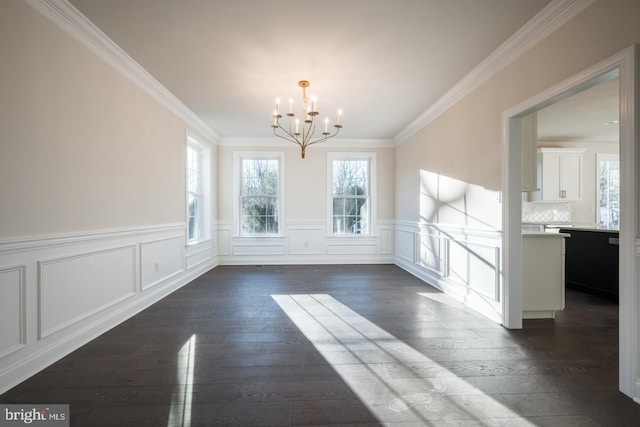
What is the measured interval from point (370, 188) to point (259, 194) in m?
2.37

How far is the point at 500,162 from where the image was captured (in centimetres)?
290

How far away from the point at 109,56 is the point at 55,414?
2.86 metres

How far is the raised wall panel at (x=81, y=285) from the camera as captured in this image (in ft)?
6.95

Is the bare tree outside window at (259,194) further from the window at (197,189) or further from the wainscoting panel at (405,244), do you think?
the wainscoting panel at (405,244)

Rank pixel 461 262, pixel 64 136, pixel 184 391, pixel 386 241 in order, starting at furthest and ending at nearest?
pixel 386 241, pixel 461 262, pixel 64 136, pixel 184 391

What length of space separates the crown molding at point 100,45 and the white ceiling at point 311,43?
70 millimetres

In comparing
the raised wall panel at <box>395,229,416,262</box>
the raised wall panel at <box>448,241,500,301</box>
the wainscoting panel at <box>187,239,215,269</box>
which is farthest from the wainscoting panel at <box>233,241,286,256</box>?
the raised wall panel at <box>448,241,500,301</box>

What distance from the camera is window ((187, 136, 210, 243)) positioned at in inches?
195

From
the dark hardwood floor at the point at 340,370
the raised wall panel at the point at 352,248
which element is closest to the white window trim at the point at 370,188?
the raised wall panel at the point at 352,248

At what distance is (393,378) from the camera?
1956 mm

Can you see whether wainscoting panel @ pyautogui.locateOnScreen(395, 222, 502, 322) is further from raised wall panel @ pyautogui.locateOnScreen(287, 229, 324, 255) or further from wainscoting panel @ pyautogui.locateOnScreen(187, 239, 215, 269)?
wainscoting panel @ pyautogui.locateOnScreen(187, 239, 215, 269)

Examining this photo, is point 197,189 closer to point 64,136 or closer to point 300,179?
point 300,179

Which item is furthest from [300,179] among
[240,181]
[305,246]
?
[305,246]

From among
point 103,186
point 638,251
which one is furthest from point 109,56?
point 638,251
